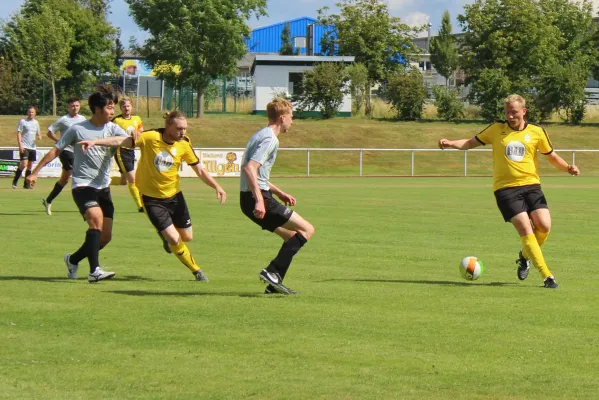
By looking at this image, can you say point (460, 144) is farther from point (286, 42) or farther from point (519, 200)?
point (286, 42)

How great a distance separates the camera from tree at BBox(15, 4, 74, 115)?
54250 millimetres

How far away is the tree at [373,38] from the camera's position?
64.2 meters

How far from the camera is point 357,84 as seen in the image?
59.6 meters

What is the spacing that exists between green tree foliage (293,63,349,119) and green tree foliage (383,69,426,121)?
2.78m

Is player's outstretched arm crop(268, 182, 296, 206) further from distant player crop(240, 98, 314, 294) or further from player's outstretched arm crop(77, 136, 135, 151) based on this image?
player's outstretched arm crop(77, 136, 135, 151)

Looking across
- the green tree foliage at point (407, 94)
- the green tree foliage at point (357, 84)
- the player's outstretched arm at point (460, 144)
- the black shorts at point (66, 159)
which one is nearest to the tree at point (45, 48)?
the green tree foliage at point (357, 84)

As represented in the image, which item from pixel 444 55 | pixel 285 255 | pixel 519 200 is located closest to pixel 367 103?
pixel 444 55

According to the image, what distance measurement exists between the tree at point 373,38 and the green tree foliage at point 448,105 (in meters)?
4.75

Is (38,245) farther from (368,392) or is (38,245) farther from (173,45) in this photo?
(173,45)

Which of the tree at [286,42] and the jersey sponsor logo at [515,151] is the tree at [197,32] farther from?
the jersey sponsor logo at [515,151]

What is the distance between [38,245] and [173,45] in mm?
44278

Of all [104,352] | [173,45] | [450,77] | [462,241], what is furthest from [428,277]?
[450,77]

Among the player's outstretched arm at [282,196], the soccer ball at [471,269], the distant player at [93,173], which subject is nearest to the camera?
the player's outstretched arm at [282,196]

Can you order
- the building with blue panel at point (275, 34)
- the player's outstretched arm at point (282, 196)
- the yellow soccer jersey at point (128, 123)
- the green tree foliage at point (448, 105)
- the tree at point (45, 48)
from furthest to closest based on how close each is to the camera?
the building with blue panel at point (275, 34)
the green tree foliage at point (448, 105)
the tree at point (45, 48)
the yellow soccer jersey at point (128, 123)
the player's outstretched arm at point (282, 196)
